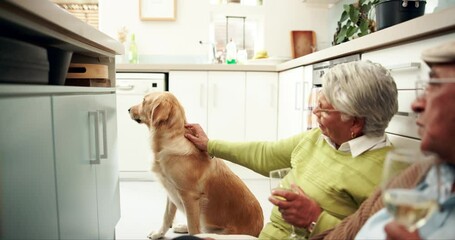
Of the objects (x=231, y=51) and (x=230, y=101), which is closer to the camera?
(x=230, y=101)

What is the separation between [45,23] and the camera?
97cm

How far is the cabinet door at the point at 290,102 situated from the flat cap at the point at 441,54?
1.95 metres

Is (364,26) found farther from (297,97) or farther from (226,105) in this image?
(226,105)

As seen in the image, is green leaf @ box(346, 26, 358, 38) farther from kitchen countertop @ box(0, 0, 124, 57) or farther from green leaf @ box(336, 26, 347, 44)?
kitchen countertop @ box(0, 0, 124, 57)

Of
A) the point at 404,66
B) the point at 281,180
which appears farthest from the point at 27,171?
the point at 404,66

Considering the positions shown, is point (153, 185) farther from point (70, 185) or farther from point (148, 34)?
point (70, 185)

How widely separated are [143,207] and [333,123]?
73.1 inches

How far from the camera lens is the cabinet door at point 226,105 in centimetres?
319

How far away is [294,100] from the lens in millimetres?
2762

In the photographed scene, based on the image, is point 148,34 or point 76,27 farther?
point 148,34

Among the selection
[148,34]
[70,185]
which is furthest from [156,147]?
[148,34]

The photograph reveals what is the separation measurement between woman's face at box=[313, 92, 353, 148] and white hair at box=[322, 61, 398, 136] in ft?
0.06

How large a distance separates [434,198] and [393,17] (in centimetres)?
140

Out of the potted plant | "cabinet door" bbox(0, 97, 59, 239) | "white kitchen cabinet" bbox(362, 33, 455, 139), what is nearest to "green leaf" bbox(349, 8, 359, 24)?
the potted plant
